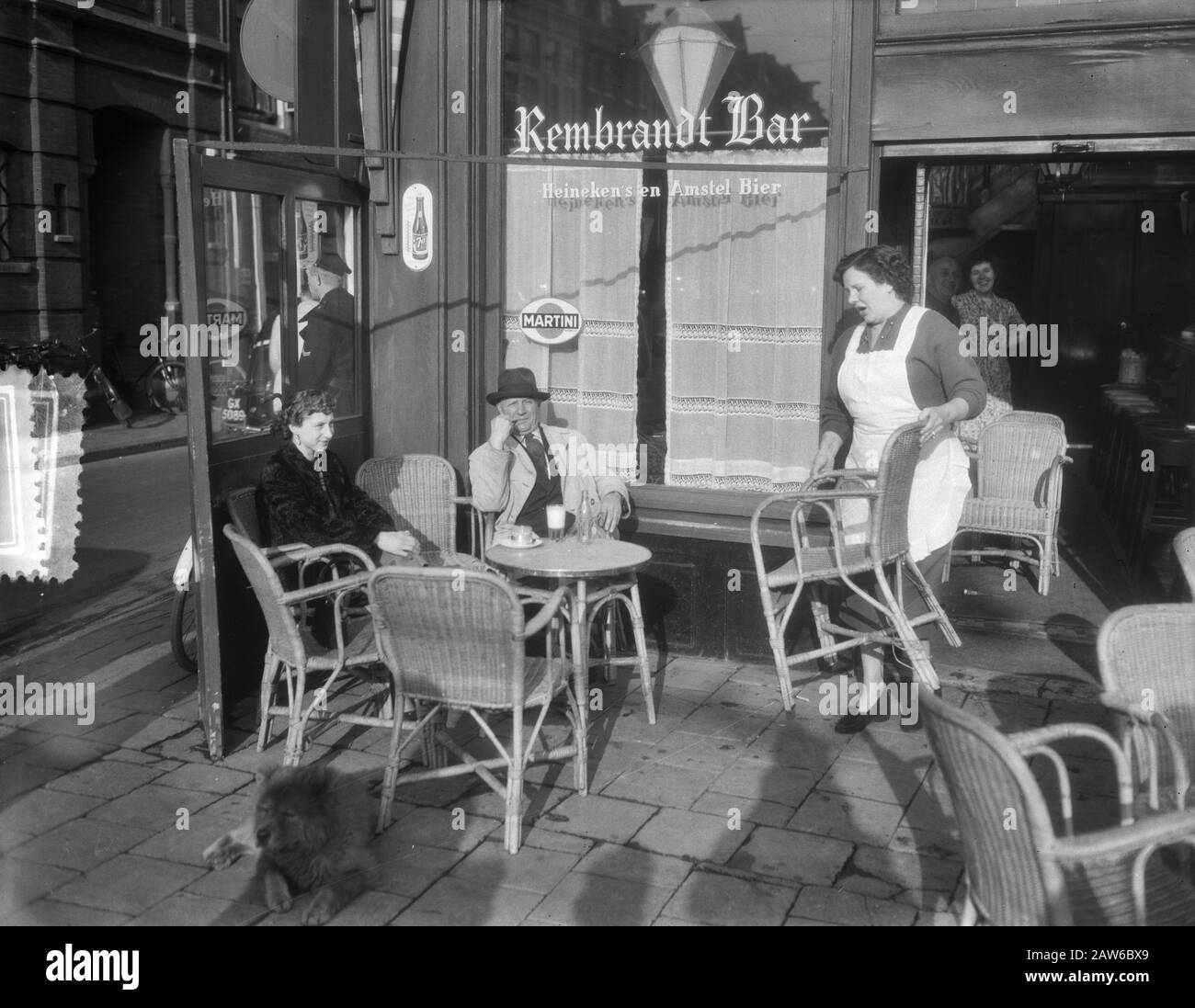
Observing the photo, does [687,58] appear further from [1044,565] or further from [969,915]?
[969,915]

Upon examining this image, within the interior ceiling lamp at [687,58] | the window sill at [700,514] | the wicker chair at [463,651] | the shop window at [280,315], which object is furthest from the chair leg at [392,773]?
the interior ceiling lamp at [687,58]

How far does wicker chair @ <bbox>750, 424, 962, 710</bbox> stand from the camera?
5.12 metres

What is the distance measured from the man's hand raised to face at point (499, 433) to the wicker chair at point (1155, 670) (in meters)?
3.02

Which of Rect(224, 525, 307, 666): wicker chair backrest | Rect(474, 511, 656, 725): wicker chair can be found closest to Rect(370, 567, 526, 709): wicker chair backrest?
Rect(474, 511, 656, 725): wicker chair

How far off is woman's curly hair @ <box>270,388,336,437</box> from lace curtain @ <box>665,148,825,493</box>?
1861 mm

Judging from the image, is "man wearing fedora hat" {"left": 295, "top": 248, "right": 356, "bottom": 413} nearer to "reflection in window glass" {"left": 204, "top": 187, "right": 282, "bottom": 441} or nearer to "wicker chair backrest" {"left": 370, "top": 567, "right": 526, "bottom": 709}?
"reflection in window glass" {"left": 204, "top": 187, "right": 282, "bottom": 441}

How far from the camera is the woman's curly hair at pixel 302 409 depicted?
210 inches

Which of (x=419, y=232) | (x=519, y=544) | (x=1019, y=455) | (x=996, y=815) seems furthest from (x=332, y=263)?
(x=996, y=815)

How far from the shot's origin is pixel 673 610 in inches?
250

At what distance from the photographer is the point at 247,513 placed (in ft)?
17.3

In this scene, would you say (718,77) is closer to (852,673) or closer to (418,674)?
(852,673)
